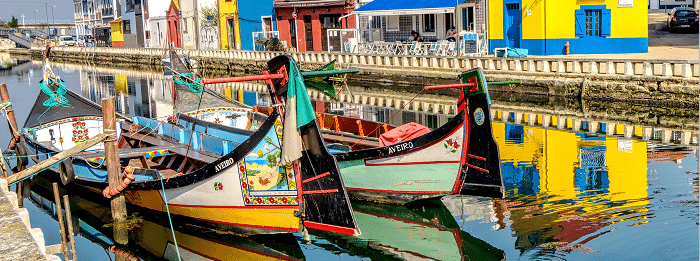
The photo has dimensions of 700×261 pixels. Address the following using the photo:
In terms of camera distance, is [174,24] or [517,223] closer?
[517,223]

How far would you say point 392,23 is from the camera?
3653cm

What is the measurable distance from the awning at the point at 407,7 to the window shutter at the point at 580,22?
16.5 feet

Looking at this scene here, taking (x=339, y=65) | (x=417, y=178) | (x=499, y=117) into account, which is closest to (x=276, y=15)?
(x=339, y=65)

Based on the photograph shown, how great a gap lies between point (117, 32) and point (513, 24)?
47368 mm

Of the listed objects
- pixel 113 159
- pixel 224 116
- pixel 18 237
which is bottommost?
pixel 18 237

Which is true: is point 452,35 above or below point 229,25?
below

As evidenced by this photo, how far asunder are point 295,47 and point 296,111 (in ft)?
107

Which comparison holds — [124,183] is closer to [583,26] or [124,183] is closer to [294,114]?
[294,114]

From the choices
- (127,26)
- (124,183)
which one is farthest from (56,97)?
(127,26)

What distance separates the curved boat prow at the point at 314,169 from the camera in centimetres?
1055

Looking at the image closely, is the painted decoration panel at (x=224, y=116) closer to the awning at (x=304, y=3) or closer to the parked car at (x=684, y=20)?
the awning at (x=304, y=3)

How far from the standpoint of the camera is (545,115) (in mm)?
23188

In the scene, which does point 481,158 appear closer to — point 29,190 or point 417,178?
point 417,178

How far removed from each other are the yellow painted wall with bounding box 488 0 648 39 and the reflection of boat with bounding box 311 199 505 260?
18.9 metres
